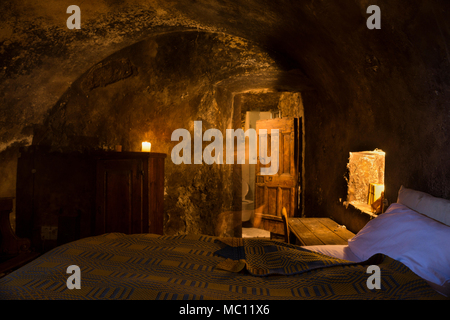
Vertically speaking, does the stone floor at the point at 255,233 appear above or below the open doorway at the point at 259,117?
below

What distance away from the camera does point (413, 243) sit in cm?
146

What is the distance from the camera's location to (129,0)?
2.91m

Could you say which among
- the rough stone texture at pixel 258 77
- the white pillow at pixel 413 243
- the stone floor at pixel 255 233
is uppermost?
the rough stone texture at pixel 258 77

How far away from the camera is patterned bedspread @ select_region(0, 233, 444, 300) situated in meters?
1.19

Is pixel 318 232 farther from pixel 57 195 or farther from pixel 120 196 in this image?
pixel 57 195

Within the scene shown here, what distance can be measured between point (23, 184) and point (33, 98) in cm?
123

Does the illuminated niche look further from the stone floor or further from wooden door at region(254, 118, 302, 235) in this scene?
the stone floor

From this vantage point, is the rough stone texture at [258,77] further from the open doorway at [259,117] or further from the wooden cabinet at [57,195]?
the open doorway at [259,117]

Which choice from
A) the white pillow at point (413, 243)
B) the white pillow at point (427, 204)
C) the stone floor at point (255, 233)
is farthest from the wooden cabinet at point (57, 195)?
the white pillow at point (427, 204)

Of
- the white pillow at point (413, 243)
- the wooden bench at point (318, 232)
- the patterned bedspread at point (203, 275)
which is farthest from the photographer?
the wooden bench at point (318, 232)

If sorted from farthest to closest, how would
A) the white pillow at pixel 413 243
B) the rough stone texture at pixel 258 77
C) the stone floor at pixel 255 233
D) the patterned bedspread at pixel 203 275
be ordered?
the stone floor at pixel 255 233 → the rough stone texture at pixel 258 77 → the white pillow at pixel 413 243 → the patterned bedspread at pixel 203 275

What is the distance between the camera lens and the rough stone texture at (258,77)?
5.67 feet

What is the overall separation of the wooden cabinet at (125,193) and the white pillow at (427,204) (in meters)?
2.62
